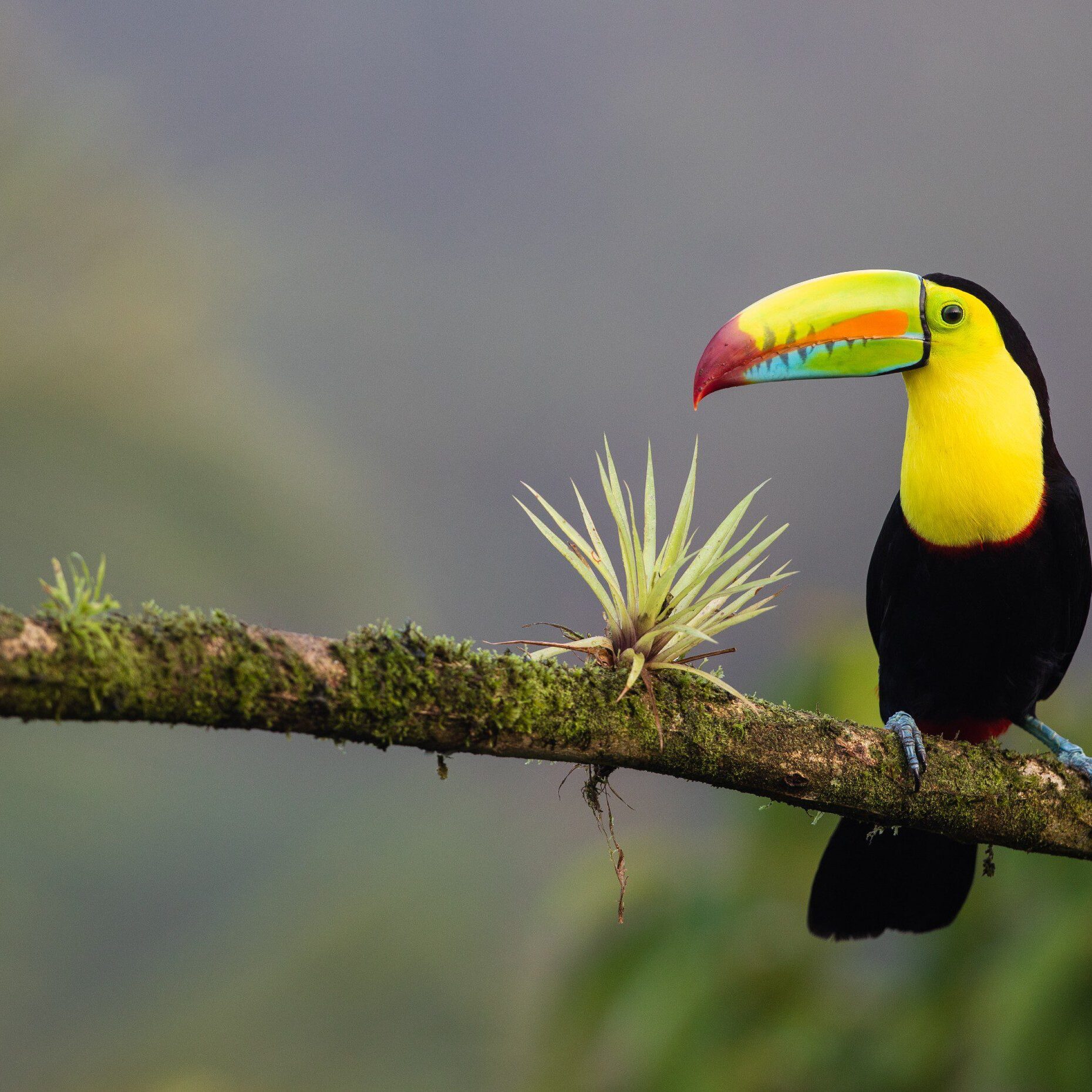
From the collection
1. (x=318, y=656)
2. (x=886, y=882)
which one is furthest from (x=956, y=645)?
(x=318, y=656)

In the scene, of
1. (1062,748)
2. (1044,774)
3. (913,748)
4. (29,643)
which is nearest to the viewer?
(29,643)

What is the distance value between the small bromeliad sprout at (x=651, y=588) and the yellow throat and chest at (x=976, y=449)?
793 millimetres

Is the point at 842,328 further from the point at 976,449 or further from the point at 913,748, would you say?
the point at 913,748

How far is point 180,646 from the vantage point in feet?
4.28

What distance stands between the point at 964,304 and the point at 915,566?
0.57 meters

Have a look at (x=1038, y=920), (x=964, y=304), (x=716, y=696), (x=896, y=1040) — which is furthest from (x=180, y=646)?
(x=896, y=1040)

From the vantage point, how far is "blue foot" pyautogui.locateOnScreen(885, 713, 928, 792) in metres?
1.90

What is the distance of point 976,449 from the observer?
2.32m

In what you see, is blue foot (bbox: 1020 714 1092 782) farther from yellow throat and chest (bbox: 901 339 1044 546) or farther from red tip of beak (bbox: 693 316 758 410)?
red tip of beak (bbox: 693 316 758 410)

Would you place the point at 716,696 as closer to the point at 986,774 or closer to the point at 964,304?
the point at 986,774

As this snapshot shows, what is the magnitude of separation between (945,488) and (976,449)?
103 millimetres

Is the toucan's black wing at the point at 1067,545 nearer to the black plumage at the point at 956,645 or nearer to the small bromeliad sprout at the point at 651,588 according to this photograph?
the black plumage at the point at 956,645

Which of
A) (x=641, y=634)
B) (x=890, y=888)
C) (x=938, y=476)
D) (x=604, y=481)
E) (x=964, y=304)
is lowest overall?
(x=890, y=888)

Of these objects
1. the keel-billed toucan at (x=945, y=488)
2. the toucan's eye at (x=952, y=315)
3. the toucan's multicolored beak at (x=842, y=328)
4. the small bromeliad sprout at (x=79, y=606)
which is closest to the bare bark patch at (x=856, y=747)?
the keel-billed toucan at (x=945, y=488)
